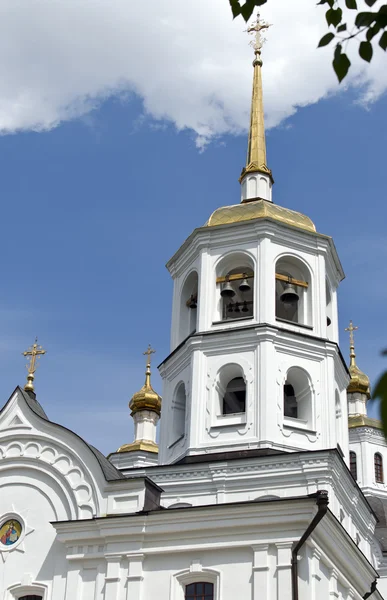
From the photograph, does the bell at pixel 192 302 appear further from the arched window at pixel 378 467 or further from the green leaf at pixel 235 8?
the green leaf at pixel 235 8

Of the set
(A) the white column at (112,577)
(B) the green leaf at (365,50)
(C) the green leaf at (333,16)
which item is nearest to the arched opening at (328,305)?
(A) the white column at (112,577)

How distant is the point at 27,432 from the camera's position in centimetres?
1722

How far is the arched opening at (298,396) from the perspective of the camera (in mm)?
19531

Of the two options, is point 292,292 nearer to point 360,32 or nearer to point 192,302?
point 192,302

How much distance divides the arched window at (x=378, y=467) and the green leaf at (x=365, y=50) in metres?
29.2

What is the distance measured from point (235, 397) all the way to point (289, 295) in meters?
2.43

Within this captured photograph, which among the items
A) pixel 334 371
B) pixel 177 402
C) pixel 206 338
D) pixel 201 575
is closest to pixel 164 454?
pixel 177 402

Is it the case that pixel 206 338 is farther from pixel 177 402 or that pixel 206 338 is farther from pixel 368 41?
pixel 368 41

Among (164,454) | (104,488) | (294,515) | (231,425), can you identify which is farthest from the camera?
(164,454)

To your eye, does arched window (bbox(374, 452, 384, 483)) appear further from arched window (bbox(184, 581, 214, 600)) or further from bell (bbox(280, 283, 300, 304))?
arched window (bbox(184, 581, 214, 600))

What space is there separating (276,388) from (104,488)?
14.8ft

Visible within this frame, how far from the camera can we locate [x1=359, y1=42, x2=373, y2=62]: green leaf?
5.56 metres

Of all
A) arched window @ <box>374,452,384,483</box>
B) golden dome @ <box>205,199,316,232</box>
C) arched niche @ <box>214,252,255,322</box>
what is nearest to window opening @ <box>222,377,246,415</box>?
arched niche @ <box>214,252,255,322</box>

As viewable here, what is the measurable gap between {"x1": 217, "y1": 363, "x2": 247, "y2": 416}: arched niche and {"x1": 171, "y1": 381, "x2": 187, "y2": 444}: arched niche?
0.94 m
